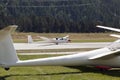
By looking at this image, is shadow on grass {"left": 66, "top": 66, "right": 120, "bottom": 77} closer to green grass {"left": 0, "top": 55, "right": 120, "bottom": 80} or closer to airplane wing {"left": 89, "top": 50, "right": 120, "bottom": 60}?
green grass {"left": 0, "top": 55, "right": 120, "bottom": 80}

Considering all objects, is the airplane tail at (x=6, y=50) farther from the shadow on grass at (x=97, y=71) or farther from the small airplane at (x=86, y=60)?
the shadow on grass at (x=97, y=71)

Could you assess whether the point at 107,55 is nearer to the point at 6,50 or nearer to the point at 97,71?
the point at 97,71

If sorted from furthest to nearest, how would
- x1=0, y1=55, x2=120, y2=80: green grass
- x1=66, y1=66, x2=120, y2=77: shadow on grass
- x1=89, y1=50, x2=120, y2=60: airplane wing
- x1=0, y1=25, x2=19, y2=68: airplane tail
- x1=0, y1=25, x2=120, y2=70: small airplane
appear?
x1=89, y1=50, x2=120, y2=60: airplane wing < x1=66, y1=66, x2=120, y2=77: shadow on grass < x1=0, y1=25, x2=120, y2=70: small airplane < x1=0, y1=55, x2=120, y2=80: green grass < x1=0, y1=25, x2=19, y2=68: airplane tail

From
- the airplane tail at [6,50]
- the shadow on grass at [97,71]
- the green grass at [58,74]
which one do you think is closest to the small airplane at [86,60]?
the airplane tail at [6,50]

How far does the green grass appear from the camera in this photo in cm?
1723

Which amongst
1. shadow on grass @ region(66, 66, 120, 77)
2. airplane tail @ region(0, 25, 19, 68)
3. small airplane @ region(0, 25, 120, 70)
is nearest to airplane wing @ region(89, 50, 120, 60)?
small airplane @ region(0, 25, 120, 70)

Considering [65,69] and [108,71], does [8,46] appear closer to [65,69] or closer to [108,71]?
[65,69]

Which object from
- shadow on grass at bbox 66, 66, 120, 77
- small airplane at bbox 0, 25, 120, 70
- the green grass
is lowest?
shadow on grass at bbox 66, 66, 120, 77

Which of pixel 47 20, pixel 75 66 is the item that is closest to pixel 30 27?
pixel 47 20

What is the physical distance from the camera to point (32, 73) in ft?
60.6

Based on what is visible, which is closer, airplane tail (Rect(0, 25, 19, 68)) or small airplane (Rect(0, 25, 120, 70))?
airplane tail (Rect(0, 25, 19, 68))

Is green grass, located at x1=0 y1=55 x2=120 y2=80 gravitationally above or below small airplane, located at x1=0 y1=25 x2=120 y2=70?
below

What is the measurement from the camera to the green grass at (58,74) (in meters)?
17.2

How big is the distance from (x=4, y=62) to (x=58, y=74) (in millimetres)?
3400
